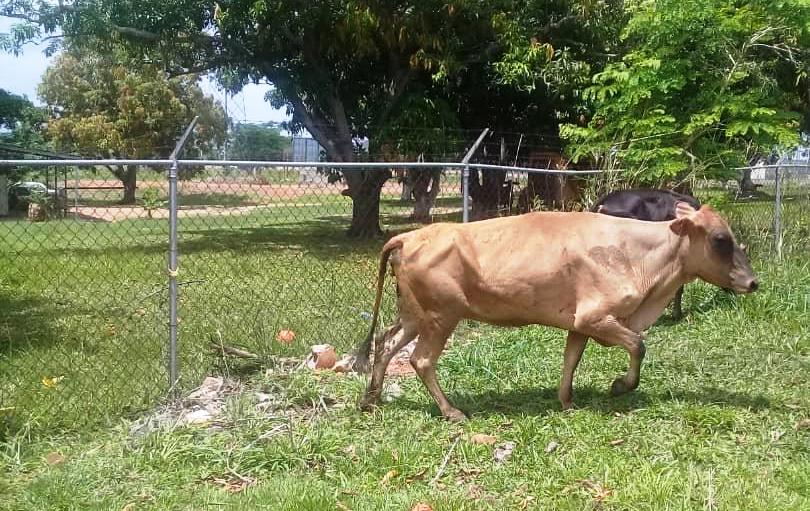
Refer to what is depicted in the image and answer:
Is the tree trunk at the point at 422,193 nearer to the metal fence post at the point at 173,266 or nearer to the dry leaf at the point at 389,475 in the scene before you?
the metal fence post at the point at 173,266

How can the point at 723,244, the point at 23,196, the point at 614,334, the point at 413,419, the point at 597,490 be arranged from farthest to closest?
the point at 23,196 → the point at 723,244 → the point at 413,419 → the point at 614,334 → the point at 597,490

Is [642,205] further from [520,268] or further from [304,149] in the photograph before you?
[304,149]

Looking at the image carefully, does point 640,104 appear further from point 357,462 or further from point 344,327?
point 357,462

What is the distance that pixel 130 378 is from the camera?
618 centimetres

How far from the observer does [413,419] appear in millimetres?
5453

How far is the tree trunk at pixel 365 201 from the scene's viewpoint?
1526 centimetres

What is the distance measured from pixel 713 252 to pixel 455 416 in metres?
2.06

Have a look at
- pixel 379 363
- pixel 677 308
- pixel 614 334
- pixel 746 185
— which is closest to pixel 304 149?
pixel 746 185

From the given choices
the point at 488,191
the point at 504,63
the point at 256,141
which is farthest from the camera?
the point at 256,141

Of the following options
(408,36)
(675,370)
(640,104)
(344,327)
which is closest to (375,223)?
(408,36)

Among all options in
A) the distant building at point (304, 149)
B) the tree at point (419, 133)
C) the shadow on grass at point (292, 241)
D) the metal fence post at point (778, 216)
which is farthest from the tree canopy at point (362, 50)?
the distant building at point (304, 149)

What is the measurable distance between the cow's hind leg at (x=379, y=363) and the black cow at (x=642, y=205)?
9.84ft

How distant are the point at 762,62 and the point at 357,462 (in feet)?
29.6

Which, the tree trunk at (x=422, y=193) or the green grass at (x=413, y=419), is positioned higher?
the tree trunk at (x=422, y=193)
